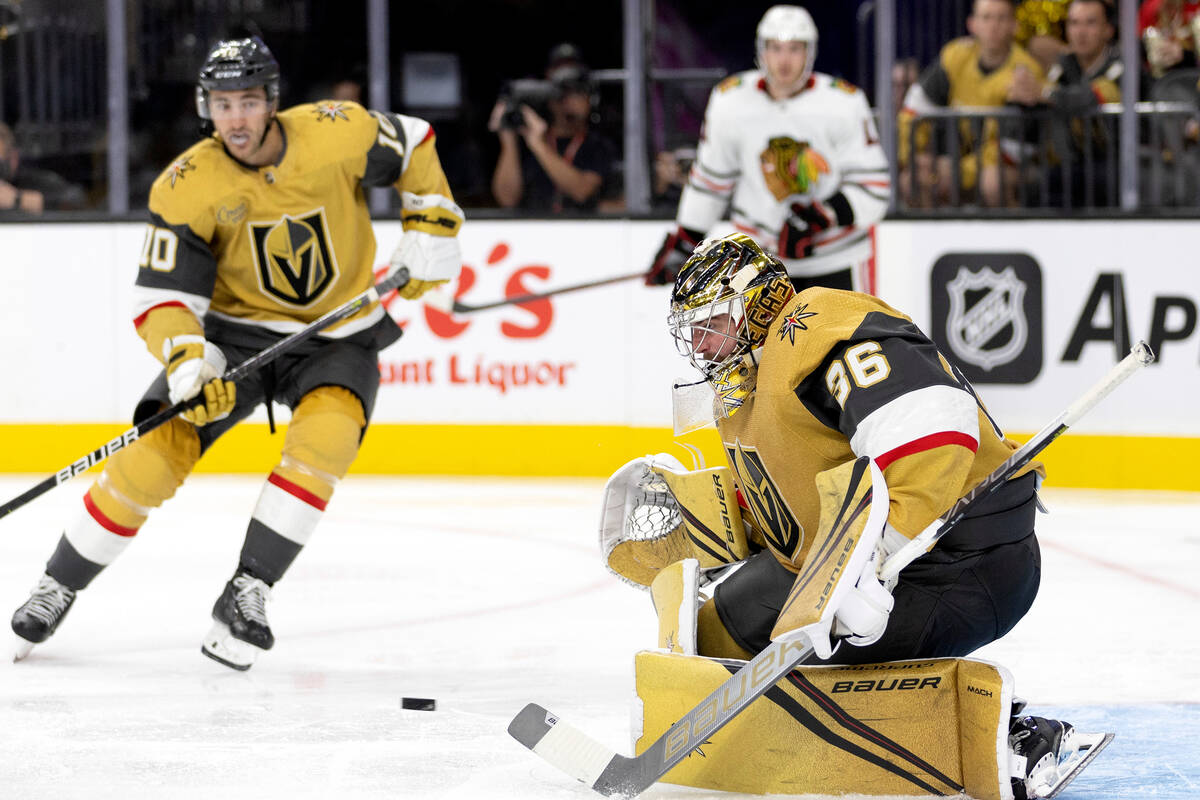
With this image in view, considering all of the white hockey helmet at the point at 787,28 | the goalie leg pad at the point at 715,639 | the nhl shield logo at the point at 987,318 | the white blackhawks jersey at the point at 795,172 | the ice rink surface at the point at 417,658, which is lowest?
the ice rink surface at the point at 417,658

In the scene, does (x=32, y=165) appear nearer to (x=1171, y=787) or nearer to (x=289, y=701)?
(x=289, y=701)

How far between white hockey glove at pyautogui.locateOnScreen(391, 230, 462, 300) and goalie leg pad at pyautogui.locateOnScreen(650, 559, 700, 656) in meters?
1.18

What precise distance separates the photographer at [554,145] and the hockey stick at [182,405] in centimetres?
239

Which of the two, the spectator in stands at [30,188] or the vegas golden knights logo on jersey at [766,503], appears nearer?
the vegas golden knights logo on jersey at [766,503]

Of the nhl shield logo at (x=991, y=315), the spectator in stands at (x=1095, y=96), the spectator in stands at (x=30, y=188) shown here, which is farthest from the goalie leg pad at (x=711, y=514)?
the spectator in stands at (x=30, y=188)

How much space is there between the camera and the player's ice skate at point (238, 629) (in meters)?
2.92

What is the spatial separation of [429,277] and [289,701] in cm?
97

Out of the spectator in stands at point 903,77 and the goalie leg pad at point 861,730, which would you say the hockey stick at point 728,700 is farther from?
the spectator in stands at point 903,77

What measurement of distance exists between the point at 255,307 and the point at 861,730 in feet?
5.19

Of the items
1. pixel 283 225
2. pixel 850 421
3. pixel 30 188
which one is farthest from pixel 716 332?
pixel 30 188

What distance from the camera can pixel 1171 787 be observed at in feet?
7.11

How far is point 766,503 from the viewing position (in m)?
2.25

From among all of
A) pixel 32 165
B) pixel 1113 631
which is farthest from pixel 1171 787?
pixel 32 165

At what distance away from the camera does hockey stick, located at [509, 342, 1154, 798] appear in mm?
1999
